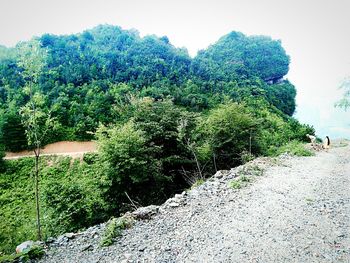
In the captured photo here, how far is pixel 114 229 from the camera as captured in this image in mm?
5117

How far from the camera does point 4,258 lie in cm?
439

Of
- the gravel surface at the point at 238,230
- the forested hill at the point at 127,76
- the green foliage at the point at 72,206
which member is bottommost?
the green foliage at the point at 72,206

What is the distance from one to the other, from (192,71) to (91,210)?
4292 centimetres

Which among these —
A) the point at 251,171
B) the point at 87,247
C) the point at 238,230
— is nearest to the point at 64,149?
the point at 251,171

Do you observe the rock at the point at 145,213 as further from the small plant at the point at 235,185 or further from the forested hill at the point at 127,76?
the forested hill at the point at 127,76

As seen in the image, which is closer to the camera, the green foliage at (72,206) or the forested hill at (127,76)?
the green foliage at (72,206)

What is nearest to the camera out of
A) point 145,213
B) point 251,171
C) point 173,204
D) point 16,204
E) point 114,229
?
point 114,229

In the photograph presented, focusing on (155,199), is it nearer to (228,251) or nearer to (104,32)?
(228,251)

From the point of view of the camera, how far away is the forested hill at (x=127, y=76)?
3155 centimetres

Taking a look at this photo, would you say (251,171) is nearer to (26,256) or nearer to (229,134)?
(229,134)

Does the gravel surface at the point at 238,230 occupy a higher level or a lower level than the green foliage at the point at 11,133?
lower

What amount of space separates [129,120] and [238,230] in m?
11.6

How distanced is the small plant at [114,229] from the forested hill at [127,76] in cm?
674

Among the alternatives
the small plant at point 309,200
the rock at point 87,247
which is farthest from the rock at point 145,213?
the small plant at point 309,200
